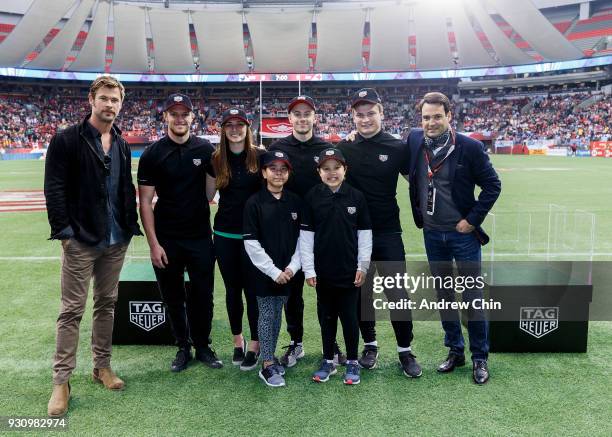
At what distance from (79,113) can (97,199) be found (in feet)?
176

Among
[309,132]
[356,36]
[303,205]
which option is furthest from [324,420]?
[356,36]

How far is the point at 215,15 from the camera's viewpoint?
52.9 m

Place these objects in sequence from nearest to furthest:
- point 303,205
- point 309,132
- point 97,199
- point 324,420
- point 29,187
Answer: point 324,420
point 97,199
point 303,205
point 309,132
point 29,187

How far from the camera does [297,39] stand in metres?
52.5

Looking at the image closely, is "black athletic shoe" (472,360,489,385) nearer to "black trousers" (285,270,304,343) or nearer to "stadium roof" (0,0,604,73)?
"black trousers" (285,270,304,343)

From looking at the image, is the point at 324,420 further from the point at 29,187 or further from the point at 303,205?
the point at 29,187

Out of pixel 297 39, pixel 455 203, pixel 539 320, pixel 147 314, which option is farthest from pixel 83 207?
pixel 297 39

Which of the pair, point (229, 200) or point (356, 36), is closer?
point (229, 200)

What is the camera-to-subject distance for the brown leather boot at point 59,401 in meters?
3.35

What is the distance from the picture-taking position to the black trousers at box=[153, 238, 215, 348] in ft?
13.4

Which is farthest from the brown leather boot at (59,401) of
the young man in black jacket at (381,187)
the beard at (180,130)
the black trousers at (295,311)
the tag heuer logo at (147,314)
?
the young man in black jacket at (381,187)

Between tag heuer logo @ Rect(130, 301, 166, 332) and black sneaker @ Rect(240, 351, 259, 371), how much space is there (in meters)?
0.97

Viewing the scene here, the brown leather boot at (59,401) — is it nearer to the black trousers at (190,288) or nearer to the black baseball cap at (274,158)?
the black trousers at (190,288)

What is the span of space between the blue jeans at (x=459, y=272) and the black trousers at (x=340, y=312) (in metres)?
0.79
